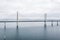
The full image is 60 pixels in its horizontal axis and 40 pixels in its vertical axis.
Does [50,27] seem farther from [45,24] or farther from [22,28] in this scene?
[22,28]

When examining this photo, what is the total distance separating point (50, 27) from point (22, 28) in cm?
192

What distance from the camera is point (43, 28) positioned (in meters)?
8.95

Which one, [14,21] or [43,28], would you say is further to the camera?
[43,28]

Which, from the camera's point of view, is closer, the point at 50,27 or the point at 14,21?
the point at 14,21

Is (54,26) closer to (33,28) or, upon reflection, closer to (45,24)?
(45,24)

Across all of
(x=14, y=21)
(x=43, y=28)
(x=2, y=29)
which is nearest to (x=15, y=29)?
(x=14, y=21)

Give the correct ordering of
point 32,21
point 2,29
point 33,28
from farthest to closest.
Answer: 1. point 33,28
2. point 32,21
3. point 2,29

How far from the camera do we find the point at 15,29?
8.27 metres

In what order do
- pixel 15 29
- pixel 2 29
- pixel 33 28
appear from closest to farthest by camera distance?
pixel 2 29
pixel 15 29
pixel 33 28

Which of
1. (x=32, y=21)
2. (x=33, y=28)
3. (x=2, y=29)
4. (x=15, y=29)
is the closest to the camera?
(x=2, y=29)

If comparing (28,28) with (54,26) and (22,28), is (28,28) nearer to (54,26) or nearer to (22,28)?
(22,28)

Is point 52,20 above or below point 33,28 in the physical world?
above

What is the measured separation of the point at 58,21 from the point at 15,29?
3.17 m

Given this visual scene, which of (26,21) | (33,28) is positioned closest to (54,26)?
(33,28)
